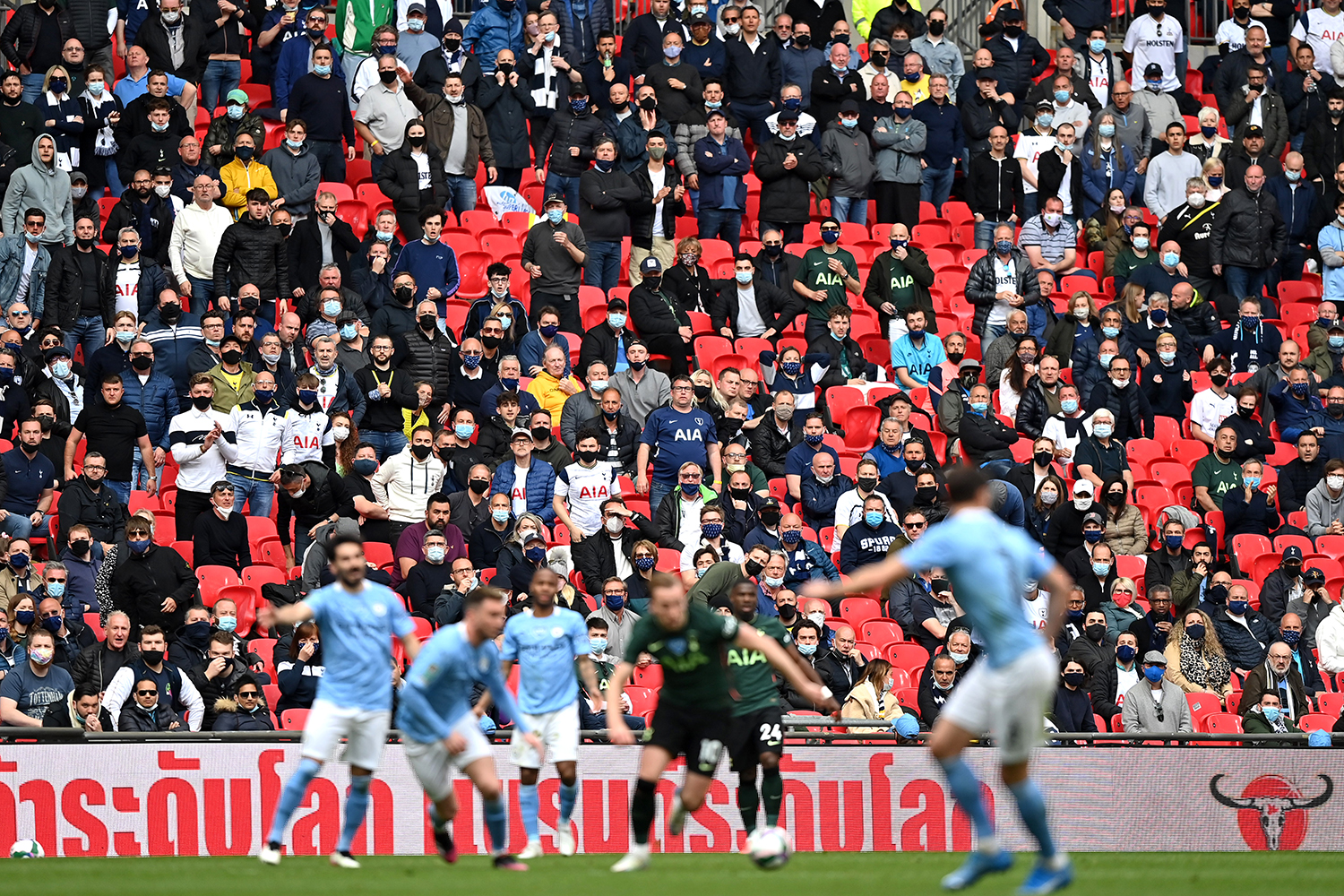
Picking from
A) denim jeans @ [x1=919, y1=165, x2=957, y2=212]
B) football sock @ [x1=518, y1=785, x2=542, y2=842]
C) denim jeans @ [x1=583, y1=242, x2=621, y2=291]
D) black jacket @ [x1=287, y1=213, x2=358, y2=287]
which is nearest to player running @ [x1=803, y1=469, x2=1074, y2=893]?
football sock @ [x1=518, y1=785, x2=542, y2=842]

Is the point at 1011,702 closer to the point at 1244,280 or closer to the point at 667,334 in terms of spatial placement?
the point at 667,334

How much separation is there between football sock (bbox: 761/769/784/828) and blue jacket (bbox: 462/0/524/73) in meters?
13.7

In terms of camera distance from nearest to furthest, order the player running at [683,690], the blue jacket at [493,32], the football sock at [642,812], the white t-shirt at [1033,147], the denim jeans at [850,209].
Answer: the player running at [683,690], the football sock at [642,812], the denim jeans at [850,209], the blue jacket at [493,32], the white t-shirt at [1033,147]

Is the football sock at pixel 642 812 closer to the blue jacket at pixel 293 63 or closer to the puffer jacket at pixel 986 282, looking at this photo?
the puffer jacket at pixel 986 282

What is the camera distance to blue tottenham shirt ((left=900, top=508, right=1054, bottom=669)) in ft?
30.4

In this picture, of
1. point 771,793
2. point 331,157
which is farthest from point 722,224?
point 771,793

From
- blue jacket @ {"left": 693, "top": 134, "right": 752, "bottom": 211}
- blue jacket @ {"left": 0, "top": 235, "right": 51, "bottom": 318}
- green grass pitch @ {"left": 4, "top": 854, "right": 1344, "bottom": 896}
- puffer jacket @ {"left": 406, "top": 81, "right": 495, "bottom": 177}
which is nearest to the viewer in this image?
green grass pitch @ {"left": 4, "top": 854, "right": 1344, "bottom": 896}

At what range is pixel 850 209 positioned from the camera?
81.3 feet

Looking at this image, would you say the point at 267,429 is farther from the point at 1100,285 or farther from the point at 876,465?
the point at 1100,285

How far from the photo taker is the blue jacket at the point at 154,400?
1962 cm

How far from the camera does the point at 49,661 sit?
1639 centimetres

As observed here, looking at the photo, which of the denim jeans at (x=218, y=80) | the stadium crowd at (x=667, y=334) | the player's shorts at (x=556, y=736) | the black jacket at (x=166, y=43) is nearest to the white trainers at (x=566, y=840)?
the player's shorts at (x=556, y=736)

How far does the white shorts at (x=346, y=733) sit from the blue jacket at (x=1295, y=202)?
1764 centimetres

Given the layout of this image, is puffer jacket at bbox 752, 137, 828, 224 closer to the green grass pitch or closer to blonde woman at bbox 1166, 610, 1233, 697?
blonde woman at bbox 1166, 610, 1233, 697
